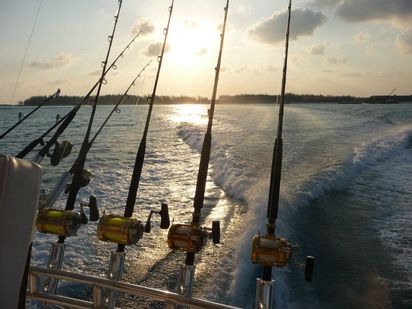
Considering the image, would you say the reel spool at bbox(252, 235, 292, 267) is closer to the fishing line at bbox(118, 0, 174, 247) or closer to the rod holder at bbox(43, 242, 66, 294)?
the fishing line at bbox(118, 0, 174, 247)

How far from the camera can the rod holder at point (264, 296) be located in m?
1.82

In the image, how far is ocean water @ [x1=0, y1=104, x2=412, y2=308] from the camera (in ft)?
14.8

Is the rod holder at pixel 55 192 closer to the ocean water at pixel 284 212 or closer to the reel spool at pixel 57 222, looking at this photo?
the reel spool at pixel 57 222

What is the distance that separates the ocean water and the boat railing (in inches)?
21.7

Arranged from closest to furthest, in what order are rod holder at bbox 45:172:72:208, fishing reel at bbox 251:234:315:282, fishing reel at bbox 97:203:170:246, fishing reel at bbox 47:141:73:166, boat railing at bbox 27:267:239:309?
boat railing at bbox 27:267:239:309
fishing reel at bbox 251:234:315:282
fishing reel at bbox 97:203:170:246
rod holder at bbox 45:172:72:208
fishing reel at bbox 47:141:73:166

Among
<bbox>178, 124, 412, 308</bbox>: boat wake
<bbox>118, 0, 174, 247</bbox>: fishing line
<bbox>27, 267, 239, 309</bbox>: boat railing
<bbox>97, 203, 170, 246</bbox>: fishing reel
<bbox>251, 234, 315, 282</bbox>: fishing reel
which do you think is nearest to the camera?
<bbox>27, 267, 239, 309</bbox>: boat railing

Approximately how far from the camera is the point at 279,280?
4.65m

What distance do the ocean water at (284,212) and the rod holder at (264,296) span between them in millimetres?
185

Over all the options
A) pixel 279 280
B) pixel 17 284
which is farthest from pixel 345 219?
pixel 17 284

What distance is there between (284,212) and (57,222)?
528 centimetres

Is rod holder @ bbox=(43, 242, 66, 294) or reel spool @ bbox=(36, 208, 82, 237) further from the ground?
reel spool @ bbox=(36, 208, 82, 237)

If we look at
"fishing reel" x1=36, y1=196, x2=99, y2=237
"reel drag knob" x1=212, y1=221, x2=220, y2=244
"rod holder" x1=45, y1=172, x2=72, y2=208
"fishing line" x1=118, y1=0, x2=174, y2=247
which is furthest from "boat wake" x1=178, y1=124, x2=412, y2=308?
"fishing reel" x1=36, y1=196, x2=99, y2=237

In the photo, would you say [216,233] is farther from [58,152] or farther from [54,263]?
[58,152]

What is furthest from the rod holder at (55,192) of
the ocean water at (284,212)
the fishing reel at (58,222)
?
the ocean water at (284,212)
